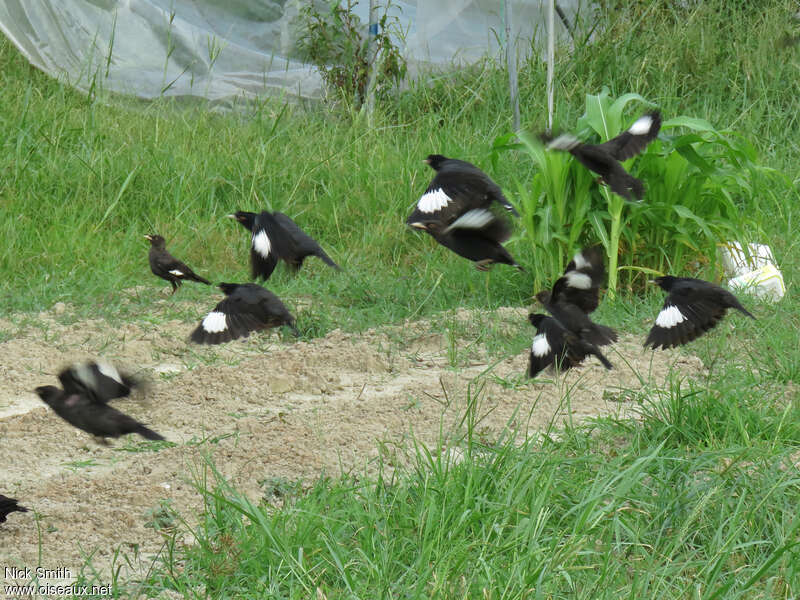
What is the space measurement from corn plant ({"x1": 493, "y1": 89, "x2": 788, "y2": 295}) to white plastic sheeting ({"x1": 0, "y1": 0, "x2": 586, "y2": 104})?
3.40 meters

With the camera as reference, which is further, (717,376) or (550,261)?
(550,261)

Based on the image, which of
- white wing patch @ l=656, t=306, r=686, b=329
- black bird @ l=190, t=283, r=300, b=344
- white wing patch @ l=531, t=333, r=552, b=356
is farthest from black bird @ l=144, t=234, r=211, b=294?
white wing patch @ l=656, t=306, r=686, b=329

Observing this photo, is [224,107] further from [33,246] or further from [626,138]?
[626,138]

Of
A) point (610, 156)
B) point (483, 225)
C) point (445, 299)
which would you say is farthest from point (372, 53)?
point (483, 225)

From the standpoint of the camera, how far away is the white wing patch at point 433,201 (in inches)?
124

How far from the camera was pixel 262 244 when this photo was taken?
361 cm

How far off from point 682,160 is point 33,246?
11.9ft

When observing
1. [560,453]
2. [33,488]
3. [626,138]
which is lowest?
[33,488]

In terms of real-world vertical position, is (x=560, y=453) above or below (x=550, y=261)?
below

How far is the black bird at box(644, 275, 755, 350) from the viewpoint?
2.95 metres

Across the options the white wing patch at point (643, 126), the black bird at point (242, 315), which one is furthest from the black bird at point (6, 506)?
the white wing patch at point (643, 126)

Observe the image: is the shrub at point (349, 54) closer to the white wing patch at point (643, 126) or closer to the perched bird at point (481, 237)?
the white wing patch at point (643, 126)

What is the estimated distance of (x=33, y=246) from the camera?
5367mm

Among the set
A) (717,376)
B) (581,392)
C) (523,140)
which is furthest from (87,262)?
(717,376)
